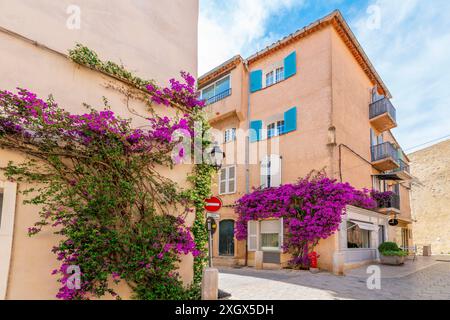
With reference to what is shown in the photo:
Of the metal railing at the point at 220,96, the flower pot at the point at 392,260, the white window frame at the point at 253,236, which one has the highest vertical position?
the metal railing at the point at 220,96

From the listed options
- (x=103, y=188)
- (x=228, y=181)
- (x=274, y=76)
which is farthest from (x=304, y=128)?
(x=103, y=188)

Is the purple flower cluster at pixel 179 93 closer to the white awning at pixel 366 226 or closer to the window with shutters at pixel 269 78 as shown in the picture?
the window with shutters at pixel 269 78

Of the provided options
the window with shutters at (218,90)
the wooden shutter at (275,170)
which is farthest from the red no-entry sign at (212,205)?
the window with shutters at (218,90)

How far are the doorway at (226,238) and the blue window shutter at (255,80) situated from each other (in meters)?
7.67

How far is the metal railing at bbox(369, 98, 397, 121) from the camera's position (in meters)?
18.0

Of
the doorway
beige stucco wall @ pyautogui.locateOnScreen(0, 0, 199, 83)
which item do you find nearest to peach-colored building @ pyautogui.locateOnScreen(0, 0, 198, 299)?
beige stucco wall @ pyautogui.locateOnScreen(0, 0, 199, 83)

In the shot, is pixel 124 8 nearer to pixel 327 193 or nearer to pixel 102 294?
pixel 102 294

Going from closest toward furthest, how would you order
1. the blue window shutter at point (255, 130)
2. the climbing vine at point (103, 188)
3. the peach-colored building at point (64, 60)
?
1. the peach-colored building at point (64, 60)
2. the climbing vine at point (103, 188)
3. the blue window shutter at point (255, 130)

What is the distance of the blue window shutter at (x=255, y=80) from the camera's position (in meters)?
17.3

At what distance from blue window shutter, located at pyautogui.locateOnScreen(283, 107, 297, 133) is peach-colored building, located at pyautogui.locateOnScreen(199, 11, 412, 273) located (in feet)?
0.16

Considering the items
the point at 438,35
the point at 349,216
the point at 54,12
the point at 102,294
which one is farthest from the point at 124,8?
the point at 349,216

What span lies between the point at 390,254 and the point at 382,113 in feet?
26.1

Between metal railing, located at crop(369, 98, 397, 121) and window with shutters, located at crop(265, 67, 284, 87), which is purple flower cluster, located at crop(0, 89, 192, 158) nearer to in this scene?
window with shutters, located at crop(265, 67, 284, 87)

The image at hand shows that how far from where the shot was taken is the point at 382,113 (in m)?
18.0
